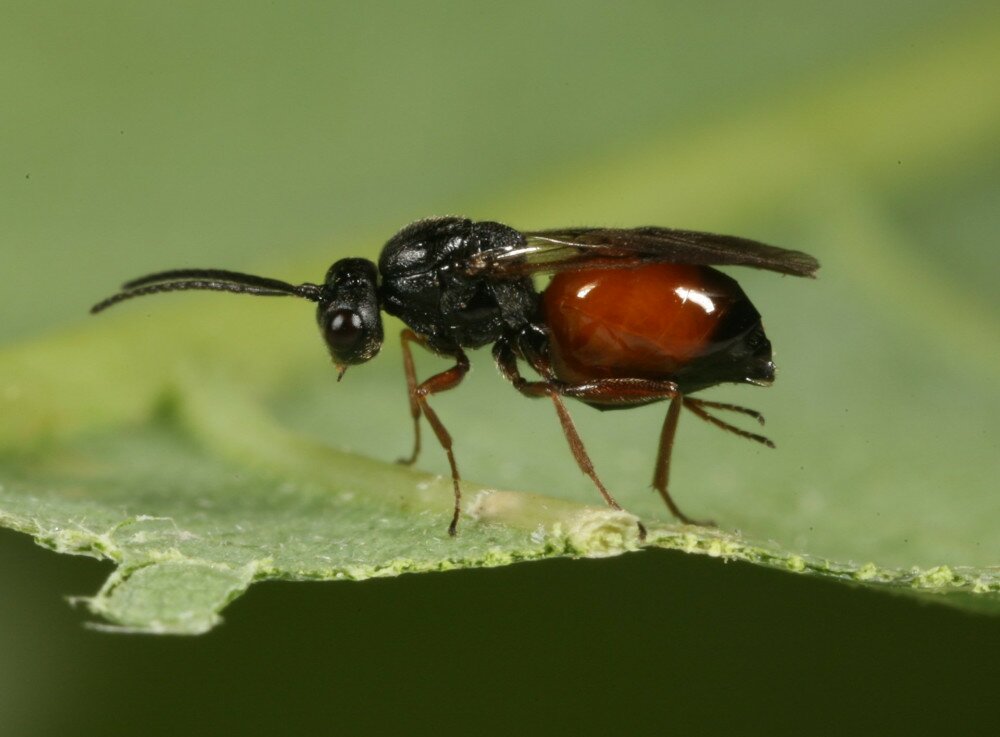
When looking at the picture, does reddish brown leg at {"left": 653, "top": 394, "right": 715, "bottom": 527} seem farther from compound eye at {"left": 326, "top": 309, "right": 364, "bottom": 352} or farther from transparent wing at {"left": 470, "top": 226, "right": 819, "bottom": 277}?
compound eye at {"left": 326, "top": 309, "right": 364, "bottom": 352}

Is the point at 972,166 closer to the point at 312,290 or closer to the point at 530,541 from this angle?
the point at 312,290

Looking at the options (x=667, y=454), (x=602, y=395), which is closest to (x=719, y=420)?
(x=667, y=454)

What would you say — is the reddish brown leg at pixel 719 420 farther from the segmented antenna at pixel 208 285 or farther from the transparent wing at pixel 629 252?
the segmented antenna at pixel 208 285

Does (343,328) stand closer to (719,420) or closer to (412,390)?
(412,390)

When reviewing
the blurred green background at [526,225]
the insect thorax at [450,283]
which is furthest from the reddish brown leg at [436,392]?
the blurred green background at [526,225]

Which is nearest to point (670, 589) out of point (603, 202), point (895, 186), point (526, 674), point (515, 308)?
point (526, 674)

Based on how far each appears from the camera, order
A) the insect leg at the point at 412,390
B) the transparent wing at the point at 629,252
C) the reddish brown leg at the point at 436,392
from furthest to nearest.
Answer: the insect leg at the point at 412,390, the transparent wing at the point at 629,252, the reddish brown leg at the point at 436,392

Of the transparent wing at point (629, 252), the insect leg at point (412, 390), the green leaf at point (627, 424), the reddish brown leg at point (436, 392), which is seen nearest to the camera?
the green leaf at point (627, 424)

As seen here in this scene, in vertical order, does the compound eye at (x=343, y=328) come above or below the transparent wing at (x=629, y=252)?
below
